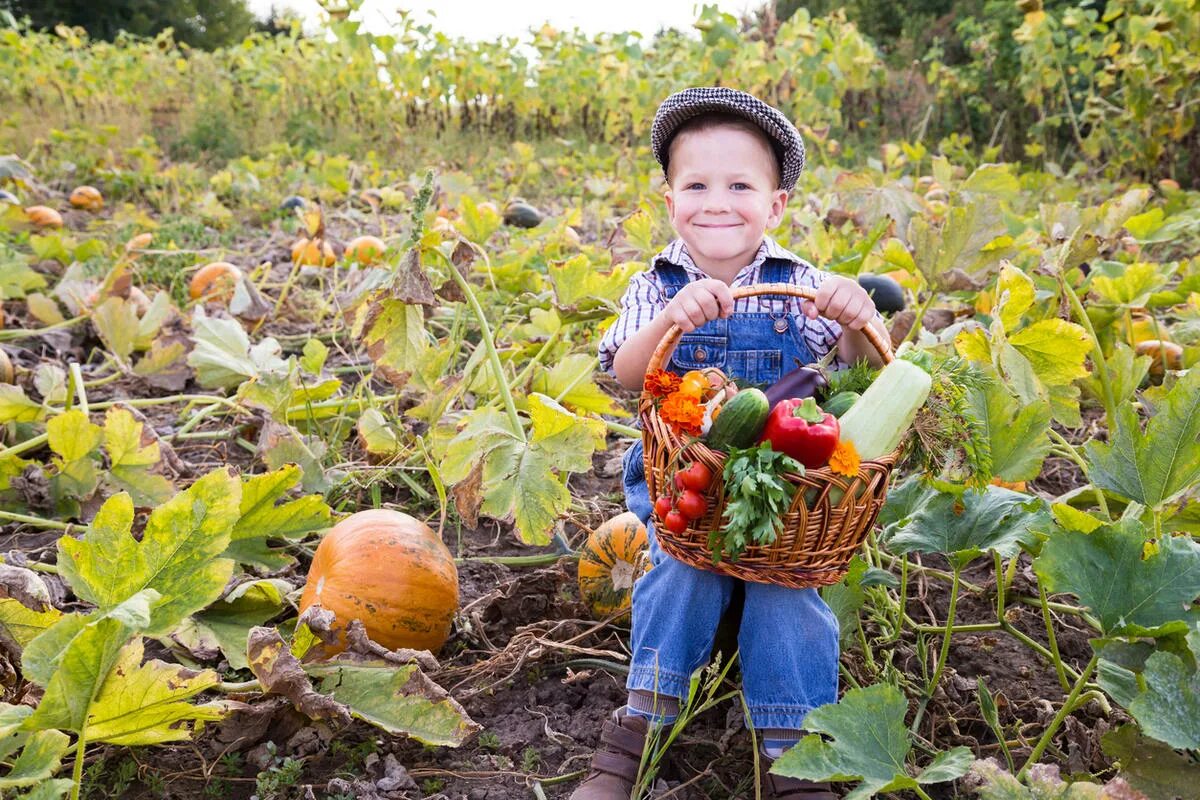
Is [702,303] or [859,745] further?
[702,303]

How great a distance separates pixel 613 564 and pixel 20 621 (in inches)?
41.9

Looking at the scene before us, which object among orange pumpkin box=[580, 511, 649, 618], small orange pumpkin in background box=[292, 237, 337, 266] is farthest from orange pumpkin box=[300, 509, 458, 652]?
small orange pumpkin in background box=[292, 237, 337, 266]

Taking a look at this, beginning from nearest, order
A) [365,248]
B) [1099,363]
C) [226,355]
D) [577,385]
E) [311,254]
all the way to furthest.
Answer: [1099,363] < [577,385] < [226,355] < [365,248] < [311,254]

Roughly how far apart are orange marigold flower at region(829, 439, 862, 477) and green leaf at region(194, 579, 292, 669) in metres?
1.06

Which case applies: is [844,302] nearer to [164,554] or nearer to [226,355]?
[164,554]

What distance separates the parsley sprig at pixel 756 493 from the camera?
139 cm

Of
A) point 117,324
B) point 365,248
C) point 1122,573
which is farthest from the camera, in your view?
point 365,248

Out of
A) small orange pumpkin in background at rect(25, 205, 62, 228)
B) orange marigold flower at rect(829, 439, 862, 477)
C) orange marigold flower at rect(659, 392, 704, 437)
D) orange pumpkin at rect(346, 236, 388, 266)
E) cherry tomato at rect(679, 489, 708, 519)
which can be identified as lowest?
small orange pumpkin in background at rect(25, 205, 62, 228)

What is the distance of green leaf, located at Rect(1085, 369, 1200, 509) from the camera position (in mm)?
1582

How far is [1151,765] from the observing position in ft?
4.55

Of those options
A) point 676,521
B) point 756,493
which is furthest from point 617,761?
point 756,493

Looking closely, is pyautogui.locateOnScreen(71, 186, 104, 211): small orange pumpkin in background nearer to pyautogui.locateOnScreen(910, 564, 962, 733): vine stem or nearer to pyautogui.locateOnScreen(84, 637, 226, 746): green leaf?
pyautogui.locateOnScreen(84, 637, 226, 746): green leaf

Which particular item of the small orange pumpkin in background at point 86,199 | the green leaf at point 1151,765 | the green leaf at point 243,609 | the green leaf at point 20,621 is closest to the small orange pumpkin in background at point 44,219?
the small orange pumpkin in background at point 86,199

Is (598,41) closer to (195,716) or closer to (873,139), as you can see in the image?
(873,139)
